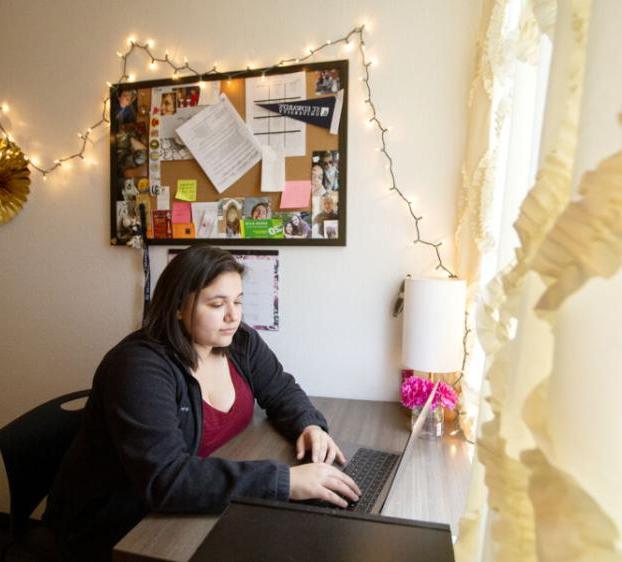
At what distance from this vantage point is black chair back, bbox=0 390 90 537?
3.63 ft

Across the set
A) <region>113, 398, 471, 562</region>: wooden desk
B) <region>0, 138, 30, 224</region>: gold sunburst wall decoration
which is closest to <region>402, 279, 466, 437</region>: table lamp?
<region>113, 398, 471, 562</region>: wooden desk

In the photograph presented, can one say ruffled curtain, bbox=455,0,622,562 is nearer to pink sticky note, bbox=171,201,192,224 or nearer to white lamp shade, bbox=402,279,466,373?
white lamp shade, bbox=402,279,466,373

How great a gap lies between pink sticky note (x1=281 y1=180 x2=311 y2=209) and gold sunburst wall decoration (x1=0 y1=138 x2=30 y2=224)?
1.18 meters

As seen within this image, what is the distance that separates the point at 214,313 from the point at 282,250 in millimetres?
524

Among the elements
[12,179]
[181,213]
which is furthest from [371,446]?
[12,179]

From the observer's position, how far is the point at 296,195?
5.01 ft

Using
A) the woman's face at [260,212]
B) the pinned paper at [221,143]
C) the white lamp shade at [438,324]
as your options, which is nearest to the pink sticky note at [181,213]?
the pinned paper at [221,143]

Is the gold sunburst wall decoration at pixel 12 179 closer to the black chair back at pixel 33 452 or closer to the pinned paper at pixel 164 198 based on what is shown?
the pinned paper at pixel 164 198

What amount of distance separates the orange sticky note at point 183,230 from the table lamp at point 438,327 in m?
0.90

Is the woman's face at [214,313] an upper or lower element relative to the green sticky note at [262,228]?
lower

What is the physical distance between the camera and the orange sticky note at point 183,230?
5.39ft

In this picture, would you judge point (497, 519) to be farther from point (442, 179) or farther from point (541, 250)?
point (442, 179)

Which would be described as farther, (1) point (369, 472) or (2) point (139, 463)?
(1) point (369, 472)

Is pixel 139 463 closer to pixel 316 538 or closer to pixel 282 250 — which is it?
pixel 316 538
